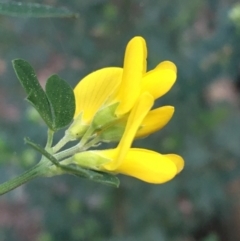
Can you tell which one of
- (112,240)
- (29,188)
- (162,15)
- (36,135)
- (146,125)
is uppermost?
(162,15)

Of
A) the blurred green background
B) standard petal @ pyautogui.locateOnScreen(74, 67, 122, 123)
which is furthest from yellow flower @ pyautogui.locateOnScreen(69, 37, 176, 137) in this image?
the blurred green background

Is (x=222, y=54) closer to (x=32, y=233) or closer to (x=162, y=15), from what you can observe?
(x=162, y=15)

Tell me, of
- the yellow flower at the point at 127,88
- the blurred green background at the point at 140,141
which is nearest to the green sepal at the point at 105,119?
the yellow flower at the point at 127,88

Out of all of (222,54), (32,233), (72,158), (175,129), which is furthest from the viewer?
(32,233)

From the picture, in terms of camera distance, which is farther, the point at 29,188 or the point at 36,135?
the point at 29,188

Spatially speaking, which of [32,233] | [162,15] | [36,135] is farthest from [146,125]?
[32,233]

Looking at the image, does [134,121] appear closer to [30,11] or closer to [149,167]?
[149,167]

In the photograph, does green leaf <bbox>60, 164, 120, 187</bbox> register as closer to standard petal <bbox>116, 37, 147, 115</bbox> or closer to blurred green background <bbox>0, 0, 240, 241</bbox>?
standard petal <bbox>116, 37, 147, 115</bbox>
